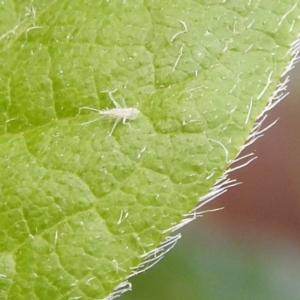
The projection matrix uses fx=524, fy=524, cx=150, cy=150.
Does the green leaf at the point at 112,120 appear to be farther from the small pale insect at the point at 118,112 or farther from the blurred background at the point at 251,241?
the blurred background at the point at 251,241

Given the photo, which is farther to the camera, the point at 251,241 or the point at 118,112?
the point at 251,241

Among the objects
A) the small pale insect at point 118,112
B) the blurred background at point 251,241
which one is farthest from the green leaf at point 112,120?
the blurred background at point 251,241

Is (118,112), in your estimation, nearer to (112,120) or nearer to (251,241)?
(112,120)

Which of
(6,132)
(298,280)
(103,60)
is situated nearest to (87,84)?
(103,60)

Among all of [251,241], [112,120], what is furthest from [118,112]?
[251,241]

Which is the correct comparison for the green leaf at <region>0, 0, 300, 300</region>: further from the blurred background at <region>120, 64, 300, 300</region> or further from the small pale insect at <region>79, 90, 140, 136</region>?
the blurred background at <region>120, 64, 300, 300</region>
